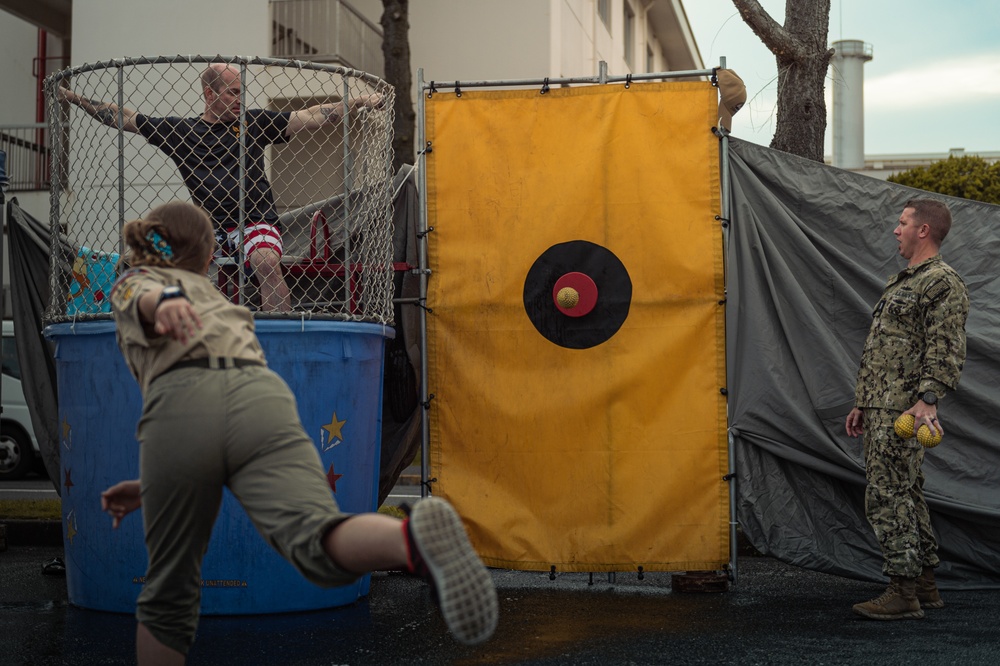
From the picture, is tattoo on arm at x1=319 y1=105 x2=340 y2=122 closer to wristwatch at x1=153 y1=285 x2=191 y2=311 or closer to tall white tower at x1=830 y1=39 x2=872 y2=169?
wristwatch at x1=153 y1=285 x2=191 y2=311

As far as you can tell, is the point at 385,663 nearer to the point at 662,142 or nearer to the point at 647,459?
the point at 647,459

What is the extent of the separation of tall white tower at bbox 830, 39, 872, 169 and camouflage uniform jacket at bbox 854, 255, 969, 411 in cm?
3874

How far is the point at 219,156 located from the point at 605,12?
20.6 metres

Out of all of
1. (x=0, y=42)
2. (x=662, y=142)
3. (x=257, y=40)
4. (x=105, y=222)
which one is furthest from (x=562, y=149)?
(x=0, y=42)

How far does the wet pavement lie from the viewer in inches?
187

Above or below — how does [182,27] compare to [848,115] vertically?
below

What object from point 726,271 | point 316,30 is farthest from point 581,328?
point 316,30

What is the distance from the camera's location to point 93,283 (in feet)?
19.3

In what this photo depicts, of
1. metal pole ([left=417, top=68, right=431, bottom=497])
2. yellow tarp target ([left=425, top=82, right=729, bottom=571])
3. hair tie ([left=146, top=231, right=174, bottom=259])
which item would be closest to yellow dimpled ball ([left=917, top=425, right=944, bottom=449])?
yellow tarp target ([left=425, top=82, right=729, bottom=571])

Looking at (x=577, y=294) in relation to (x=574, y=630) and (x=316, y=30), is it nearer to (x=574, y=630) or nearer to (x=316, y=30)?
(x=574, y=630)

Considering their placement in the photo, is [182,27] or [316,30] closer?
[182,27]

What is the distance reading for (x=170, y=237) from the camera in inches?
143

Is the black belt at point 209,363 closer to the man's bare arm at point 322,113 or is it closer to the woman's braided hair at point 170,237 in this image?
the woman's braided hair at point 170,237

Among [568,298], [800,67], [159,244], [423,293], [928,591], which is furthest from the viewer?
[800,67]
